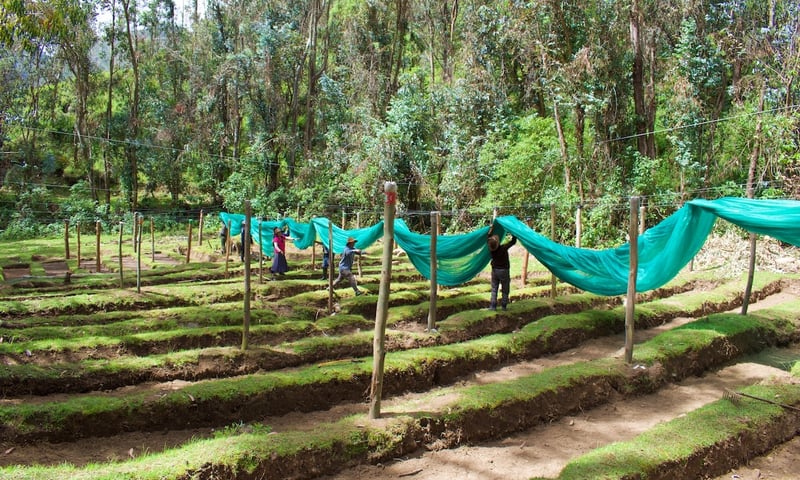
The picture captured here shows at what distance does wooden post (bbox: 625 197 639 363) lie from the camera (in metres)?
6.63

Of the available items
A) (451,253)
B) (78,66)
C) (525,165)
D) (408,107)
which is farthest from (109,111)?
(451,253)

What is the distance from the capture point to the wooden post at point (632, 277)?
21.8ft

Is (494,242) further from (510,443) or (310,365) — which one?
(510,443)

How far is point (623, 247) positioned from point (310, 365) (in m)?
4.50

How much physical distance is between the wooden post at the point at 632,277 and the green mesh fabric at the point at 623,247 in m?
0.38

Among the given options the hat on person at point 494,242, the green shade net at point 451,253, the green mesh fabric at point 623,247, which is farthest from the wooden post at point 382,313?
the hat on person at point 494,242

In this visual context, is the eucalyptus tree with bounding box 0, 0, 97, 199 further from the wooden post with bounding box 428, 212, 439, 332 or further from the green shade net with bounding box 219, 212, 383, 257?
the wooden post with bounding box 428, 212, 439, 332

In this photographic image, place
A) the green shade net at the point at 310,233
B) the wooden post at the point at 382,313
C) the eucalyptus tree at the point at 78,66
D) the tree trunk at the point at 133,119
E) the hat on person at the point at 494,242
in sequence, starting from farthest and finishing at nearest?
the tree trunk at the point at 133,119, the eucalyptus tree at the point at 78,66, the green shade net at the point at 310,233, the hat on person at the point at 494,242, the wooden post at the point at 382,313

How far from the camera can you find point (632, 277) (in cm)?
686

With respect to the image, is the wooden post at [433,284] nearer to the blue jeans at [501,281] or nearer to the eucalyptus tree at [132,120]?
the blue jeans at [501,281]

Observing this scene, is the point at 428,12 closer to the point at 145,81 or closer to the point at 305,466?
the point at 145,81

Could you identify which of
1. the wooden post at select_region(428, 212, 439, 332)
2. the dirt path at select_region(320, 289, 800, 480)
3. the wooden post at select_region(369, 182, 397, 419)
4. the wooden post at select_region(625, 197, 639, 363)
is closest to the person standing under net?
the wooden post at select_region(428, 212, 439, 332)

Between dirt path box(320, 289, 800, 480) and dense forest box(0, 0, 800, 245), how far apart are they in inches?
257

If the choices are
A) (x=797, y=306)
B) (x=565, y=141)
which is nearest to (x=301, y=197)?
(x=565, y=141)
